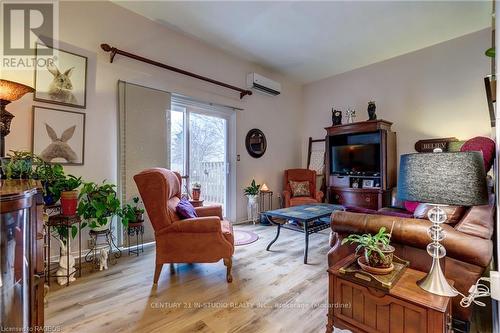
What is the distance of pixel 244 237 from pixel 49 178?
2405 millimetres

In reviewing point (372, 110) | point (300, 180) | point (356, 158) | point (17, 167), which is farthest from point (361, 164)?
point (17, 167)

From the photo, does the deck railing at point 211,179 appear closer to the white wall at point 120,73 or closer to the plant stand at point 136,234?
the white wall at point 120,73

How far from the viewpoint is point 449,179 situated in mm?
1092

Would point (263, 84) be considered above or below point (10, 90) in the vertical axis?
above

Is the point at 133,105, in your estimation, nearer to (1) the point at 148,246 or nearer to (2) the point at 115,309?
(1) the point at 148,246

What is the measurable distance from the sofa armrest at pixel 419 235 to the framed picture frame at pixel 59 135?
9.09ft

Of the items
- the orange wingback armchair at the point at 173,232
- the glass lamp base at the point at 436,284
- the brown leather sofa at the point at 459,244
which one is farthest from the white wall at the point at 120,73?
the glass lamp base at the point at 436,284

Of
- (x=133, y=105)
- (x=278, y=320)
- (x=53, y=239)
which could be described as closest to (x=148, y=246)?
(x=53, y=239)

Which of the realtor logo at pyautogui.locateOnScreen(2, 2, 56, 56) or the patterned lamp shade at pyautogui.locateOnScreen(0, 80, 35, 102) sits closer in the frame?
the patterned lamp shade at pyautogui.locateOnScreen(0, 80, 35, 102)

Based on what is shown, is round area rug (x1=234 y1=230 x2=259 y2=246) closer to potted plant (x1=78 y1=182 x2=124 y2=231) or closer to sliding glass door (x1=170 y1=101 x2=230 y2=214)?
sliding glass door (x1=170 y1=101 x2=230 y2=214)

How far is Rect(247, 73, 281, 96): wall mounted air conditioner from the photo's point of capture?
4.28 m

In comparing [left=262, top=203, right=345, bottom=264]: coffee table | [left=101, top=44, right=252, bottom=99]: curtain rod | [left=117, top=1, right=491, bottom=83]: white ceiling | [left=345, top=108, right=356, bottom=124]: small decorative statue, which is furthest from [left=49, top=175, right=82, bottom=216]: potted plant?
[left=345, top=108, right=356, bottom=124]: small decorative statue

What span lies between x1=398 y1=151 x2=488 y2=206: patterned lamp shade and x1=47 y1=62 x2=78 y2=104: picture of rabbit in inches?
126

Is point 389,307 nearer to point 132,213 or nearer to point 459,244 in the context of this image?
point 459,244
